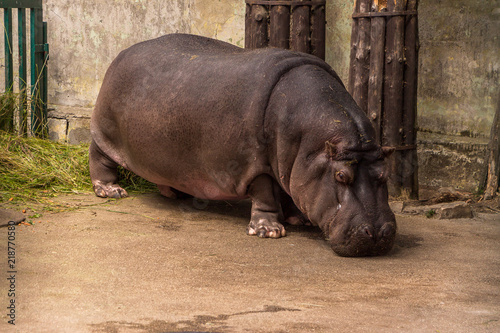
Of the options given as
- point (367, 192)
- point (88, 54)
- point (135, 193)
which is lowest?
point (135, 193)

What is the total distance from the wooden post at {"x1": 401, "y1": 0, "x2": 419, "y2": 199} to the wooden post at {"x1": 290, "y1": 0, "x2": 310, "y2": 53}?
0.89 meters

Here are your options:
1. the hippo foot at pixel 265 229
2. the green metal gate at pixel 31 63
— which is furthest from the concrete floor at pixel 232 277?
the green metal gate at pixel 31 63

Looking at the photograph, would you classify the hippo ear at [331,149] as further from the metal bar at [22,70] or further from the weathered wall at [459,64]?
the metal bar at [22,70]

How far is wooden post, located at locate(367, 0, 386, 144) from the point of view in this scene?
593 centimetres

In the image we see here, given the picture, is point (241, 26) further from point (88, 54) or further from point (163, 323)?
point (163, 323)

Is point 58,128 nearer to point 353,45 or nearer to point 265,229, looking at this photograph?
point 353,45

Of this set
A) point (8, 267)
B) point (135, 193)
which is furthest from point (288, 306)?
point (135, 193)

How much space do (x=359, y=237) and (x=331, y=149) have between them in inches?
23.9

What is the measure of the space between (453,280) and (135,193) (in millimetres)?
3234

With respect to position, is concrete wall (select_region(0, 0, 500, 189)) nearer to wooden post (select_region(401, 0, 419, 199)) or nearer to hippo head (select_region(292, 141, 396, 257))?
wooden post (select_region(401, 0, 419, 199))

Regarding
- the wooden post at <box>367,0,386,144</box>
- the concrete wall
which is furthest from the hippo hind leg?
the wooden post at <box>367,0,386,144</box>

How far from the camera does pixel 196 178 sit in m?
Result: 5.42

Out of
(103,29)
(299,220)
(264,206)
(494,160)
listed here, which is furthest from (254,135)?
(103,29)

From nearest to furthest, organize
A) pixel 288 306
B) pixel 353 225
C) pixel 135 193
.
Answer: pixel 288 306 → pixel 353 225 → pixel 135 193
